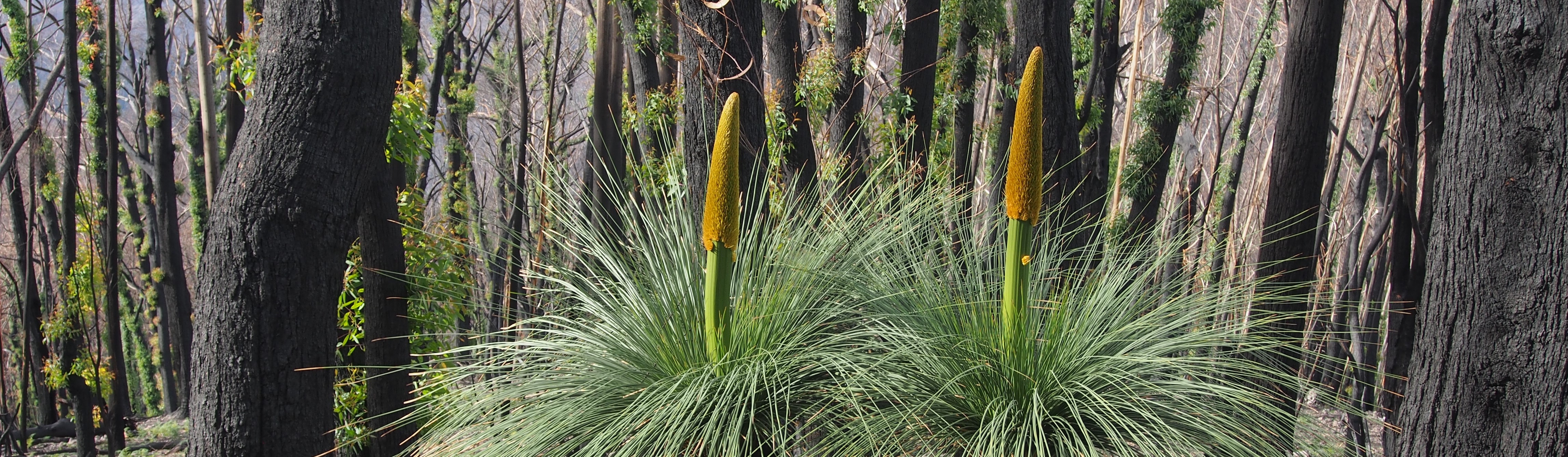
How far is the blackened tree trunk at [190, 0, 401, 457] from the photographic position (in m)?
4.41

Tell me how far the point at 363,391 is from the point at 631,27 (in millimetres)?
3355

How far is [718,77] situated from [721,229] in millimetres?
2632

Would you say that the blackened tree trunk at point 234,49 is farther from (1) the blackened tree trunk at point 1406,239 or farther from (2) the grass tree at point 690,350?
(1) the blackened tree trunk at point 1406,239

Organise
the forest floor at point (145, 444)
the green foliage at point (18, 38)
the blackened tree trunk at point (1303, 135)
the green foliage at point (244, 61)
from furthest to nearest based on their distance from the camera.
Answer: the forest floor at point (145, 444) < the green foliage at point (18, 38) < the green foliage at point (244, 61) < the blackened tree trunk at point (1303, 135)

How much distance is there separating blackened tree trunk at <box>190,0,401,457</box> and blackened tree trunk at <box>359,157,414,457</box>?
5.38ft

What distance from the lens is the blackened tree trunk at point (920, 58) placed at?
9.14m

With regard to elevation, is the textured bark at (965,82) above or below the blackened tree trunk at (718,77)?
above

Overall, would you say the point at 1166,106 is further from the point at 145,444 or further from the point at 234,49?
the point at 145,444

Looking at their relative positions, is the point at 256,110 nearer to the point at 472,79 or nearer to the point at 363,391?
the point at 363,391

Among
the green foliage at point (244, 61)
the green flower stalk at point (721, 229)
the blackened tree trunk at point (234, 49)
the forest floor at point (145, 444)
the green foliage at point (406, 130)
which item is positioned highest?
the blackened tree trunk at point (234, 49)

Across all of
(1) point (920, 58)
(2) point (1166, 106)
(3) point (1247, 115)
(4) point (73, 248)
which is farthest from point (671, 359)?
(4) point (73, 248)

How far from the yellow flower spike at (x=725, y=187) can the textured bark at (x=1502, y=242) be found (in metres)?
1.94

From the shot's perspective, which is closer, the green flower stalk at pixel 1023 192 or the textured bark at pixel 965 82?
the green flower stalk at pixel 1023 192

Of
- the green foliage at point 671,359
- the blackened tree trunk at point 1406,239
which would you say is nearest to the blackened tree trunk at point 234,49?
the green foliage at point 671,359
